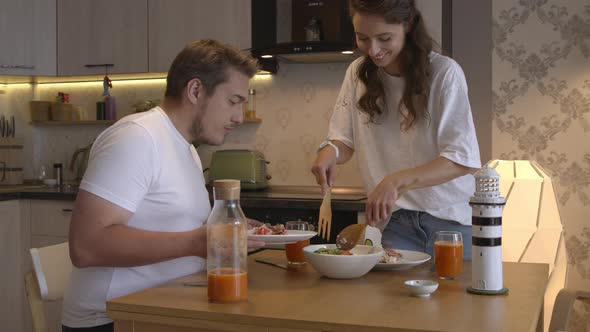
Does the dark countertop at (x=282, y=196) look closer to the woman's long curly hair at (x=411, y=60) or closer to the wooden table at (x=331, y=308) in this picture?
the woman's long curly hair at (x=411, y=60)

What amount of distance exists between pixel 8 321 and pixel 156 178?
8.11ft

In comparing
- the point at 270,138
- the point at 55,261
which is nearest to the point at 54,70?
the point at 270,138

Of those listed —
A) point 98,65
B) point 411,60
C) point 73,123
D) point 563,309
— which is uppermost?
point 98,65

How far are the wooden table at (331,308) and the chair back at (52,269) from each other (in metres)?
0.39

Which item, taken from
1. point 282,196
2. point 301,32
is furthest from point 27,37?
point 282,196

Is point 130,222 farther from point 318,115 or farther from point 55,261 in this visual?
point 318,115

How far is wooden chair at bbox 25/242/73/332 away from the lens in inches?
70.7

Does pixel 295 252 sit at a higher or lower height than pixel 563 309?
higher

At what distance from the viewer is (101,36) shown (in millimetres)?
3965

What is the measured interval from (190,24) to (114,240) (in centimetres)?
240

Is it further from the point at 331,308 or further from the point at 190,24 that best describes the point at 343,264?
the point at 190,24

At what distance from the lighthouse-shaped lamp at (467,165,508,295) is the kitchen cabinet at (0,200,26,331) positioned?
2.88 meters

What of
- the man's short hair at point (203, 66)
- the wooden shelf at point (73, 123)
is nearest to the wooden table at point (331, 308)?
the man's short hair at point (203, 66)

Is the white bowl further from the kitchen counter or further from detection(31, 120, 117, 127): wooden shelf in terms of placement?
detection(31, 120, 117, 127): wooden shelf
